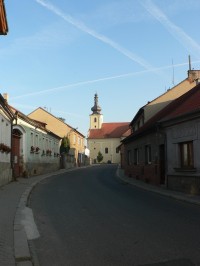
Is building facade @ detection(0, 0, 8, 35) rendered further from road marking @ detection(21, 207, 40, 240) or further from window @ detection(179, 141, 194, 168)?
window @ detection(179, 141, 194, 168)

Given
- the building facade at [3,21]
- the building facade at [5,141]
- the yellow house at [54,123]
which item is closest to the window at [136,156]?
the building facade at [5,141]

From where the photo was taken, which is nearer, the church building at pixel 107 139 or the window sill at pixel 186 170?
the window sill at pixel 186 170

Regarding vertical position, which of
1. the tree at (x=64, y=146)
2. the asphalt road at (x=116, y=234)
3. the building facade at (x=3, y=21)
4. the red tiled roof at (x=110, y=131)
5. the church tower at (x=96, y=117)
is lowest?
the asphalt road at (x=116, y=234)

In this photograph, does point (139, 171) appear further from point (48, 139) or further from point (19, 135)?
point (48, 139)

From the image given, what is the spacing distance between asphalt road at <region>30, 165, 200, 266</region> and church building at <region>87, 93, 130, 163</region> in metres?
88.7

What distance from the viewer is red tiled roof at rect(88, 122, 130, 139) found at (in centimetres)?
11144

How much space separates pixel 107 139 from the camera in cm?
11019

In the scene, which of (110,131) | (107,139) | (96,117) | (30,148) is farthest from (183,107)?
(96,117)

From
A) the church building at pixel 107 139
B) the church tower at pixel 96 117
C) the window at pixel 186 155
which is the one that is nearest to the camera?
the window at pixel 186 155

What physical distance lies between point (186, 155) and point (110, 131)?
94927 millimetres

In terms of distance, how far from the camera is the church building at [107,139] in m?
106

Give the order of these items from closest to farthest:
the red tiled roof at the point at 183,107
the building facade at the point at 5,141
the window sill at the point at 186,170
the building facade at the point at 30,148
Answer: the window sill at the point at 186,170 → the red tiled roof at the point at 183,107 → the building facade at the point at 5,141 → the building facade at the point at 30,148

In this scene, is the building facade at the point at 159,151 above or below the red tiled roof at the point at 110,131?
below

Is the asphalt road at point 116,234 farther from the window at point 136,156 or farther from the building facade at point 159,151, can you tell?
the window at point 136,156
